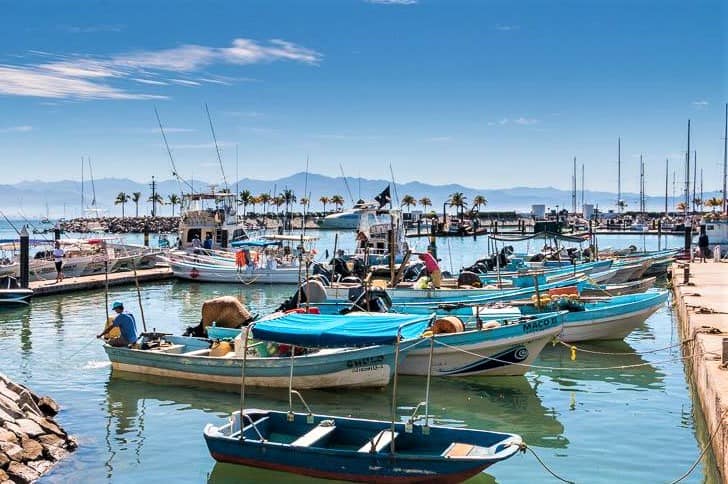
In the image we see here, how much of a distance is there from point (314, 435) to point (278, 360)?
195 inches

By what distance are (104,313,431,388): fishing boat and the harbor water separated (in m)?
0.34

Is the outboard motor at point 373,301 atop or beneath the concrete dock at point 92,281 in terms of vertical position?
atop

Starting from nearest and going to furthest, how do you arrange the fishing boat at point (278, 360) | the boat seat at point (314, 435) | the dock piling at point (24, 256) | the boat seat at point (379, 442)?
the boat seat at point (379, 442) → the boat seat at point (314, 435) → the fishing boat at point (278, 360) → the dock piling at point (24, 256)

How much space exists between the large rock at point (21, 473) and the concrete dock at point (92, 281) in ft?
77.6

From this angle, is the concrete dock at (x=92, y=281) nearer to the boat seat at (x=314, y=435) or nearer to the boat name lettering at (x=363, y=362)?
the boat name lettering at (x=363, y=362)

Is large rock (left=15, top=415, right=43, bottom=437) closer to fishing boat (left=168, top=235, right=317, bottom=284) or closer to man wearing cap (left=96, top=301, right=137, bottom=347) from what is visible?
man wearing cap (left=96, top=301, right=137, bottom=347)

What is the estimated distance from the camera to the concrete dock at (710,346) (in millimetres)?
12023

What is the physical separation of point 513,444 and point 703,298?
1656cm

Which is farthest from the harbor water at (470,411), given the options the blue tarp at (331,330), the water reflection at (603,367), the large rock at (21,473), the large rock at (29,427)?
the blue tarp at (331,330)

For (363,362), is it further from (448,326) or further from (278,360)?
(448,326)

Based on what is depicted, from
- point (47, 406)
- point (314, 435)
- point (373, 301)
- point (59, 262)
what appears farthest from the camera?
point (59, 262)

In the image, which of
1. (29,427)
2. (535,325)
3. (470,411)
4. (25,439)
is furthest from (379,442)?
(535,325)

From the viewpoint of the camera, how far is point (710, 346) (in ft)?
54.9

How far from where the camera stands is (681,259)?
4734 centimetres
